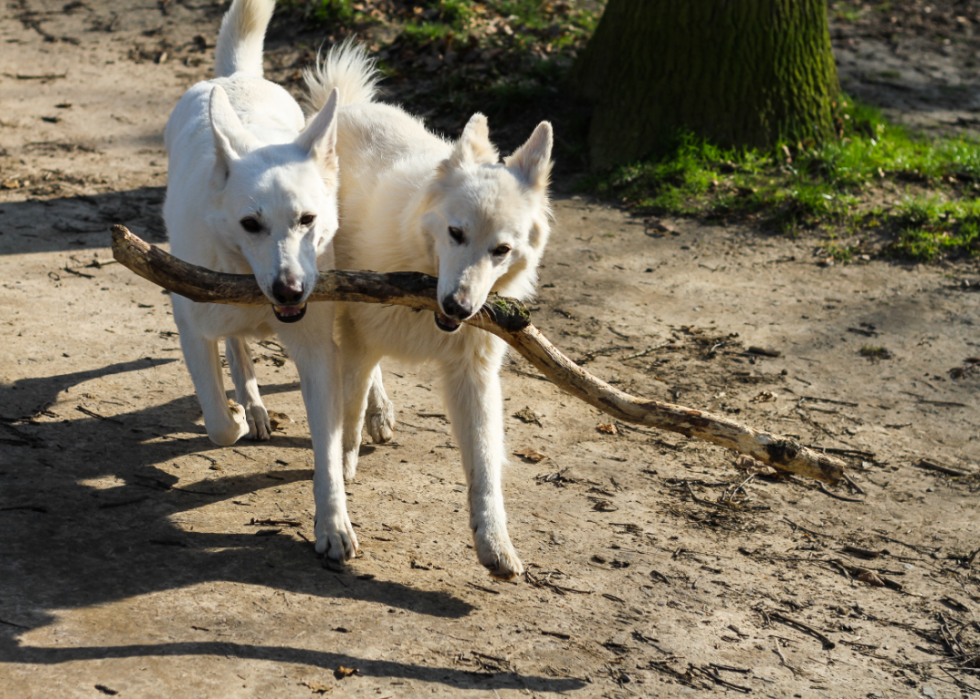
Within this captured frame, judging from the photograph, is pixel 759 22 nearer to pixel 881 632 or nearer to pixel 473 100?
pixel 473 100

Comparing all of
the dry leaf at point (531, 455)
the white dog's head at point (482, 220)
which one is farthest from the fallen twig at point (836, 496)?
the white dog's head at point (482, 220)

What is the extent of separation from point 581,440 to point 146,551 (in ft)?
7.24

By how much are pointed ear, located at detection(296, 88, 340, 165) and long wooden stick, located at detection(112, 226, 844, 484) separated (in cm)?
64

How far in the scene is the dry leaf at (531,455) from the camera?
4328 millimetres

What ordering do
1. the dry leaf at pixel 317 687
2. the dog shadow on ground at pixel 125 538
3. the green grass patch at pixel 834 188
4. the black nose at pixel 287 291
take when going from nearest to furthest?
the dry leaf at pixel 317 687, the dog shadow on ground at pixel 125 538, the black nose at pixel 287 291, the green grass patch at pixel 834 188

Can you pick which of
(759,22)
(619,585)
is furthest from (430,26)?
(619,585)

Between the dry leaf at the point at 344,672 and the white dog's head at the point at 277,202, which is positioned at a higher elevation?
the white dog's head at the point at 277,202

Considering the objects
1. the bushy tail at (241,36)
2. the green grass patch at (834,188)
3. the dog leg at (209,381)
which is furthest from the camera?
the green grass patch at (834,188)

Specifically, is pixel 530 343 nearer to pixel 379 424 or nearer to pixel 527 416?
pixel 379 424

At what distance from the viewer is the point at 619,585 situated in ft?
11.1

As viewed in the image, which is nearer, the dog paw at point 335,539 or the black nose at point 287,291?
the black nose at point 287,291

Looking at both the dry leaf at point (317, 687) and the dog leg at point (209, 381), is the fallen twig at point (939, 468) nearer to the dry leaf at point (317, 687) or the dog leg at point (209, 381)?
the dry leaf at point (317, 687)

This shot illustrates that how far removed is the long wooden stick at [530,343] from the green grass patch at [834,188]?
383cm

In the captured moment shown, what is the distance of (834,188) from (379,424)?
15.8 feet
